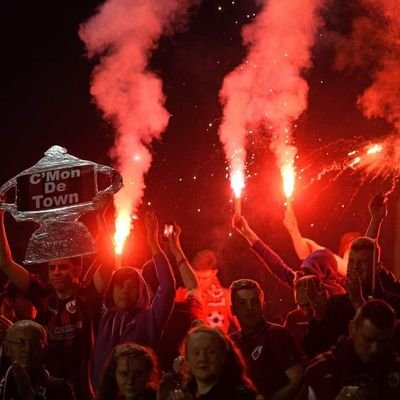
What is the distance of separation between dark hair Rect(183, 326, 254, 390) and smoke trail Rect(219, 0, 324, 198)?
6412mm

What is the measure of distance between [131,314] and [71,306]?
0.54 meters

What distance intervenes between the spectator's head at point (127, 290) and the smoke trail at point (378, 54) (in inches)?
241

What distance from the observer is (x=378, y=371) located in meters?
4.06

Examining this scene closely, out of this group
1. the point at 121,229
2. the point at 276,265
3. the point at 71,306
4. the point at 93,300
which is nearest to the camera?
the point at 71,306

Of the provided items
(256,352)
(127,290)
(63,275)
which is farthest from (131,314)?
(256,352)

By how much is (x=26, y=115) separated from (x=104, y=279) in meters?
7.99

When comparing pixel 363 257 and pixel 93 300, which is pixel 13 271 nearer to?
pixel 93 300

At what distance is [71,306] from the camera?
5.55 metres

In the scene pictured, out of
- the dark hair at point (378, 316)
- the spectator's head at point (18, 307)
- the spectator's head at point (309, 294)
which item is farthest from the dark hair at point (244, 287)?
the spectator's head at point (18, 307)

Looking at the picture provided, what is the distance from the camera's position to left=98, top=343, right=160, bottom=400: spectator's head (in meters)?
4.19

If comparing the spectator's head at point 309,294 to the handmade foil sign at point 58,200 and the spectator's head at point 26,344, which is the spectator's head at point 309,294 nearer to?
the handmade foil sign at point 58,200

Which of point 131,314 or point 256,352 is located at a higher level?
point 131,314

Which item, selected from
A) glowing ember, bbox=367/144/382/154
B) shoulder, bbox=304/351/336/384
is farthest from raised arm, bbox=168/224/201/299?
glowing ember, bbox=367/144/382/154

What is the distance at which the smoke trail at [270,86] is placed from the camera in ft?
34.3
